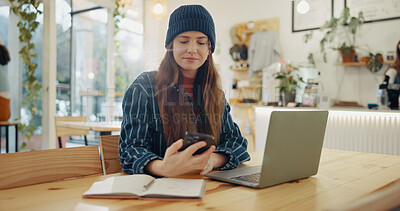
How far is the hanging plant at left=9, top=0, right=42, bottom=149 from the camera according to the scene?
3.44 m

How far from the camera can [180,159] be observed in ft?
2.70

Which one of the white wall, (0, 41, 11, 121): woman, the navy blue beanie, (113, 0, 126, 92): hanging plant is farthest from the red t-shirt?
(113, 0, 126, 92): hanging plant

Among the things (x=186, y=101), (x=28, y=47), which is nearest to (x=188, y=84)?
(x=186, y=101)

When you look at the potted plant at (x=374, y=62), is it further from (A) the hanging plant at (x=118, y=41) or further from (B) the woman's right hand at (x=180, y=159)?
(A) the hanging plant at (x=118, y=41)

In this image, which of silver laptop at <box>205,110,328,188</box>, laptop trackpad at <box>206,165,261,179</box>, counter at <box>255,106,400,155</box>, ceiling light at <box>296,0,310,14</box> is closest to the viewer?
silver laptop at <box>205,110,328,188</box>

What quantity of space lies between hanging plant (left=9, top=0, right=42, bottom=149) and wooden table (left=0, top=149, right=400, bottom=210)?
10.3 feet

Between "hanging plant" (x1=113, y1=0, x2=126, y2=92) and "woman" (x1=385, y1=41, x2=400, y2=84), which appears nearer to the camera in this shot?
"woman" (x1=385, y1=41, x2=400, y2=84)

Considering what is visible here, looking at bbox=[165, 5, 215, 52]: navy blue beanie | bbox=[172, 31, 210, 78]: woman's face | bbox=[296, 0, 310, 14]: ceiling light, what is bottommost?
bbox=[172, 31, 210, 78]: woman's face

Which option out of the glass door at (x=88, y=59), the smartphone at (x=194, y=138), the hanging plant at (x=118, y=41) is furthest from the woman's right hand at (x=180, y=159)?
the hanging plant at (x=118, y=41)

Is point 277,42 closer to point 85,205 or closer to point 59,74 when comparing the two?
point 59,74

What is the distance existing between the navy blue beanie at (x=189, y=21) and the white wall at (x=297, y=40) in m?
1.64

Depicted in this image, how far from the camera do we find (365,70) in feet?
12.2

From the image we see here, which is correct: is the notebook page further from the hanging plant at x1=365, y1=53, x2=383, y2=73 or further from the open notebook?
the hanging plant at x1=365, y1=53, x2=383, y2=73

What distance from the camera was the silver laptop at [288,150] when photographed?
2.53 feet
